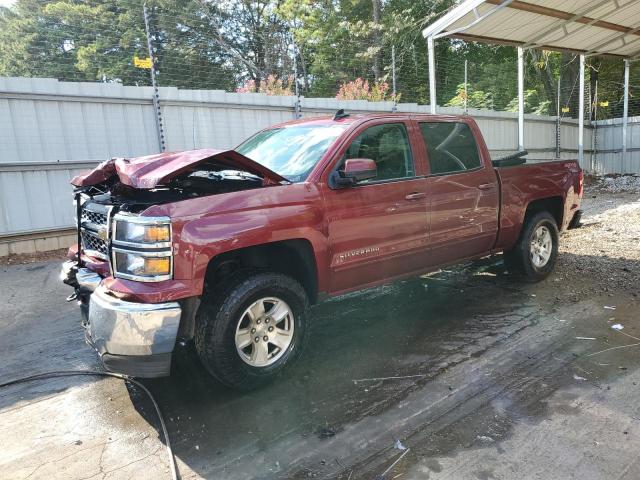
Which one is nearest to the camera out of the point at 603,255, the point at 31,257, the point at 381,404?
the point at 381,404

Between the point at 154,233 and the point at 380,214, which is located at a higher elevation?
the point at 154,233

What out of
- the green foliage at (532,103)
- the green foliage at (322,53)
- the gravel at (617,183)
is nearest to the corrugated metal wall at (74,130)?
the green foliage at (322,53)

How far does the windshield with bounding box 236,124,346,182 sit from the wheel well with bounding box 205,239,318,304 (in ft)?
1.81

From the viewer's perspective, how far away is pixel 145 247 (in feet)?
10.0

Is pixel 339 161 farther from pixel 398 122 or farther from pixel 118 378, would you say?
pixel 118 378

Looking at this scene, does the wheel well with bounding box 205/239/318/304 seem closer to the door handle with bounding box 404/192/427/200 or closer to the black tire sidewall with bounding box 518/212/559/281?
the door handle with bounding box 404/192/427/200

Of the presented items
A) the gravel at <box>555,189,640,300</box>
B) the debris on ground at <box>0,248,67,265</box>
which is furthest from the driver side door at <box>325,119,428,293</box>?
the debris on ground at <box>0,248,67,265</box>

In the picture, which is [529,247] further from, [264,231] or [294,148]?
[264,231]

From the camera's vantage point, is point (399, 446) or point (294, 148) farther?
point (294, 148)

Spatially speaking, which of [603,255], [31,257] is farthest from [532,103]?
[31,257]

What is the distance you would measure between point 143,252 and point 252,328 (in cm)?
95

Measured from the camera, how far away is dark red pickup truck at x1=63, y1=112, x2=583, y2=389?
310cm

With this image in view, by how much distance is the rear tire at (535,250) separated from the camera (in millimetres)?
5773

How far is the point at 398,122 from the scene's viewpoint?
454 cm
